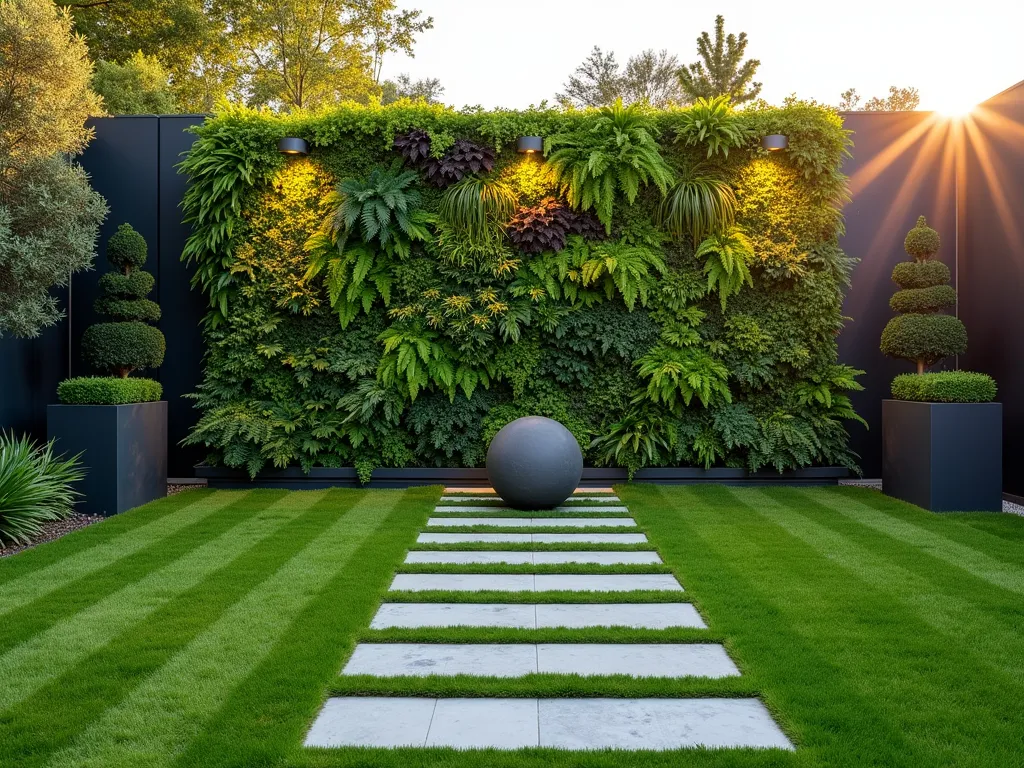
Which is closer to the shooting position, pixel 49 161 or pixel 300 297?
pixel 49 161

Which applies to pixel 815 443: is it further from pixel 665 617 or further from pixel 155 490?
pixel 155 490

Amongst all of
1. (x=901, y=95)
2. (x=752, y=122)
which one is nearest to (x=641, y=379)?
(x=752, y=122)

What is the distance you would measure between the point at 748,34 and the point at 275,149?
12.7m

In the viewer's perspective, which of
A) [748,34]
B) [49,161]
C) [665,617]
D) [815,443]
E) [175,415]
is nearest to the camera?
[665,617]

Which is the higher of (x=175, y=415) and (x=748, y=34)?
(x=748, y=34)

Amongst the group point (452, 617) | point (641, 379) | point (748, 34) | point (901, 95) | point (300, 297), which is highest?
point (901, 95)

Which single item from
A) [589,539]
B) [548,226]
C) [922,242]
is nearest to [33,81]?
[548,226]

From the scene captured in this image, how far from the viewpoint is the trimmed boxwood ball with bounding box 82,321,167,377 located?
7801mm

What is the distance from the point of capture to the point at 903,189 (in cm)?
918

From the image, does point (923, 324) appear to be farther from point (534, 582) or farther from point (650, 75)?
point (650, 75)

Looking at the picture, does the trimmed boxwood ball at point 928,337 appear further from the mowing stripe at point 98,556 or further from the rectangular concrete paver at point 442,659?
the mowing stripe at point 98,556

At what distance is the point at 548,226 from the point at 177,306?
4.46 m

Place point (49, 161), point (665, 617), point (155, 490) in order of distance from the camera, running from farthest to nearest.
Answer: point (155, 490), point (49, 161), point (665, 617)

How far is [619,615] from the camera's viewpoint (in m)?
4.33
